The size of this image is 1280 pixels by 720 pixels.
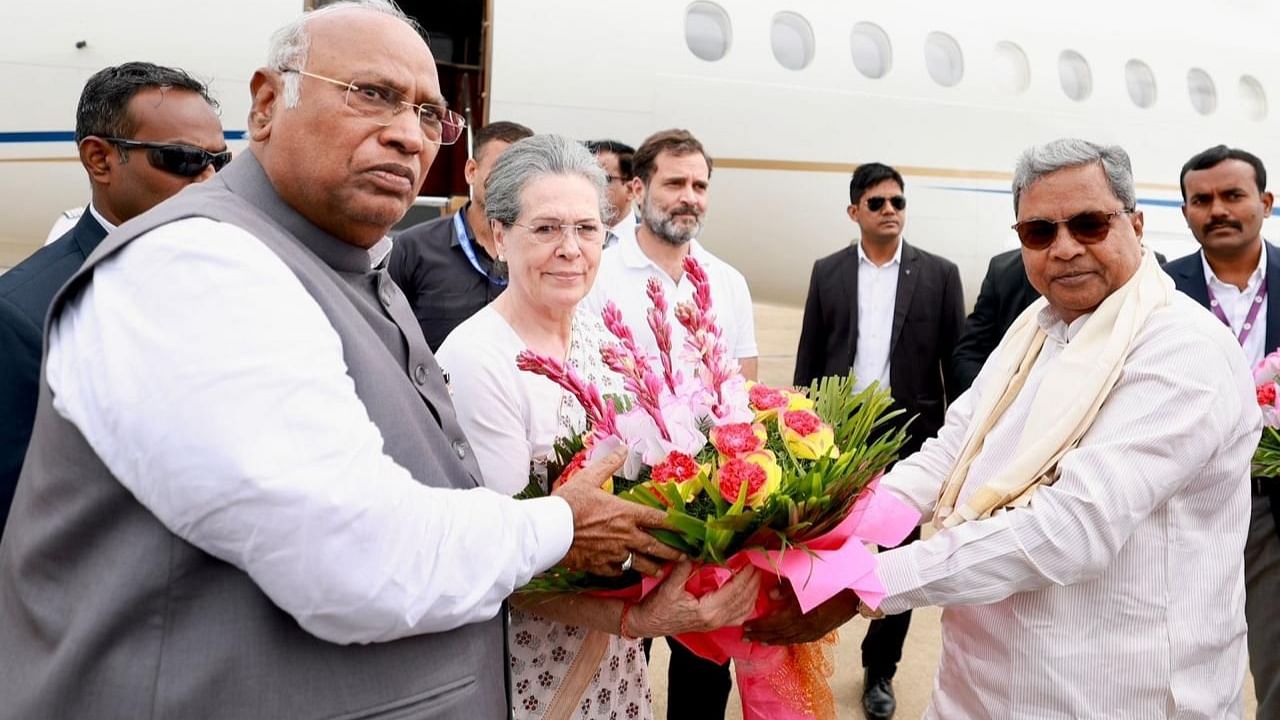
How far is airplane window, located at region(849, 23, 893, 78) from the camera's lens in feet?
26.4

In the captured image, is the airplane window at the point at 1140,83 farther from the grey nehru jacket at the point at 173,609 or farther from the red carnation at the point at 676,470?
the grey nehru jacket at the point at 173,609

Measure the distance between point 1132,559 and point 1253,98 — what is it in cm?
1080

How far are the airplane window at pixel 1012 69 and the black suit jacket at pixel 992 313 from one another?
16.4ft

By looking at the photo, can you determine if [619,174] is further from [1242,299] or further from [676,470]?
[676,470]

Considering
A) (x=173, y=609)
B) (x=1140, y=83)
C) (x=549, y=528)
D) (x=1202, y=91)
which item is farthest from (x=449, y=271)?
(x=1202, y=91)

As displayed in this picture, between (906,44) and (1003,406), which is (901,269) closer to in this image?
(1003,406)

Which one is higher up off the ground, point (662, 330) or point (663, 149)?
point (662, 330)

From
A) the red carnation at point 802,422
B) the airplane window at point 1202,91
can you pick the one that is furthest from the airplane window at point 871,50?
the red carnation at point 802,422

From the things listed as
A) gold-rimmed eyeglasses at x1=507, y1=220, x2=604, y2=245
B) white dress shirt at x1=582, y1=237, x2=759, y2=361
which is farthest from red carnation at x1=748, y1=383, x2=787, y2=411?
white dress shirt at x1=582, y1=237, x2=759, y2=361

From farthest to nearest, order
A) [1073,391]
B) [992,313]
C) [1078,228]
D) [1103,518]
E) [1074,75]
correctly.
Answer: [1074,75] → [992,313] → [1078,228] → [1073,391] → [1103,518]

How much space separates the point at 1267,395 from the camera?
2.62 metres

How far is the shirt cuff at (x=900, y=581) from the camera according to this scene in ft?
6.27

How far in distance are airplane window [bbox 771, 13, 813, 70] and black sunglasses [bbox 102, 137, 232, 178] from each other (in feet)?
20.0

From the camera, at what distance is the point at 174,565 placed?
1.08 meters
